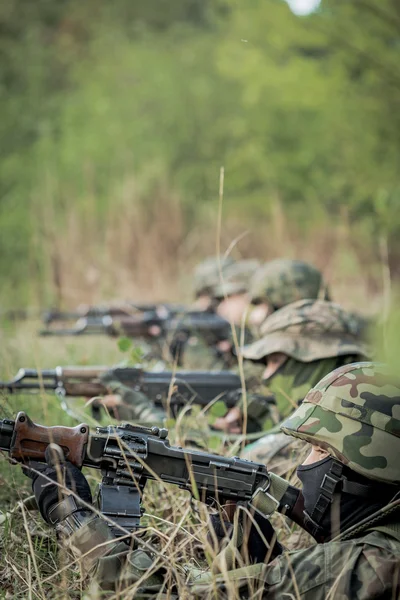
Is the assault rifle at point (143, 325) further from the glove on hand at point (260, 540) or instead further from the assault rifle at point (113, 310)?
the glove on hand at point (260, 540)

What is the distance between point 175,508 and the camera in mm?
3508

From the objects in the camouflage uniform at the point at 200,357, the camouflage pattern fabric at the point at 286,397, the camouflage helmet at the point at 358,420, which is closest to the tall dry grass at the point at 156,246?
the camouflage uniform at the point at 200,357

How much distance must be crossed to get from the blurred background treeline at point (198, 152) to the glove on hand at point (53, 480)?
2558 millimetres

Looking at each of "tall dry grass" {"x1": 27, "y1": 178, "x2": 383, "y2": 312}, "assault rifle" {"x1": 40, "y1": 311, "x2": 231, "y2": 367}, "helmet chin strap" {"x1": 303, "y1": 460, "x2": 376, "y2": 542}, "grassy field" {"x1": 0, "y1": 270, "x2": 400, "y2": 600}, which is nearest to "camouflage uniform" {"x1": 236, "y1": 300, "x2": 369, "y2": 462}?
"grassy field" {"x1": 0, "y1": 270, "x2": 400, "y2": 600}

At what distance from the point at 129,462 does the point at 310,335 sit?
2.00m

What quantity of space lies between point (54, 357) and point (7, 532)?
161 inches

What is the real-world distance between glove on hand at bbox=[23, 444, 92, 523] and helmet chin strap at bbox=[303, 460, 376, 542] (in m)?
0.79

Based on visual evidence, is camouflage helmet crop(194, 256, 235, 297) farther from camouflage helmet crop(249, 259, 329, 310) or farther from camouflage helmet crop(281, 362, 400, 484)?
camouflage helmet crop(281, 362, 400, 484)

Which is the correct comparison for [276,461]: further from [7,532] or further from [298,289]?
[298,289]

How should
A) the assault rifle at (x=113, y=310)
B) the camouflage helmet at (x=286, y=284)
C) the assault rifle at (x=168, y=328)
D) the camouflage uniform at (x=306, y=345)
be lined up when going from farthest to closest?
the assault rifle at (x=113, y=310) → the assault rifle at (x=168, y=328) → the camouflage helmet at (x=286, y=284) → the camouflage uniform at (x=306, y=345)

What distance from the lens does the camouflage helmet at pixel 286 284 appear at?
232 inches

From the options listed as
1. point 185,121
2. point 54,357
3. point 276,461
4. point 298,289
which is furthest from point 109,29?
point 276,461

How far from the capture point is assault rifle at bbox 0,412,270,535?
291 centimetres

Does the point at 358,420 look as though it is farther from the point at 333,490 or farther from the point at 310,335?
the point at 310,335
